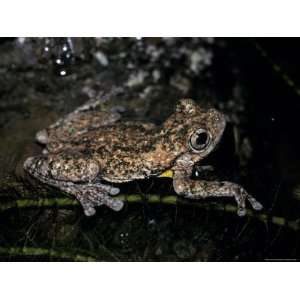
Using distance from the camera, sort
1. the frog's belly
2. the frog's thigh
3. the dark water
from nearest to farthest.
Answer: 1. the dark water
2. the frog's thigh
3. the frog's belly

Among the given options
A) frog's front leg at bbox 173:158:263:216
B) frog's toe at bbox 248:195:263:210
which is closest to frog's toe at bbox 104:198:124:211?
frog's front leg at bbox 173:158:263:216

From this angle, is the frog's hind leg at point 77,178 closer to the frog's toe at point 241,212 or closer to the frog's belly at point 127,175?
the frog's belly at point 127,175

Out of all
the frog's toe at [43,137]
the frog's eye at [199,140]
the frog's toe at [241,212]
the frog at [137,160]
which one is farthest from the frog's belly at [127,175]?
the frog's toe at [241,212]

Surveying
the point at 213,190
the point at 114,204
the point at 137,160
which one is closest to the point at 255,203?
the point at 213,190

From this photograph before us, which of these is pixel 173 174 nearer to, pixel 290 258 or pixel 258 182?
pixel 258 182

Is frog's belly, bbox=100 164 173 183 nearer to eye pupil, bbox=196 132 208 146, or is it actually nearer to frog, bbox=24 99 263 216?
frog, bbox=24 99 263 216
